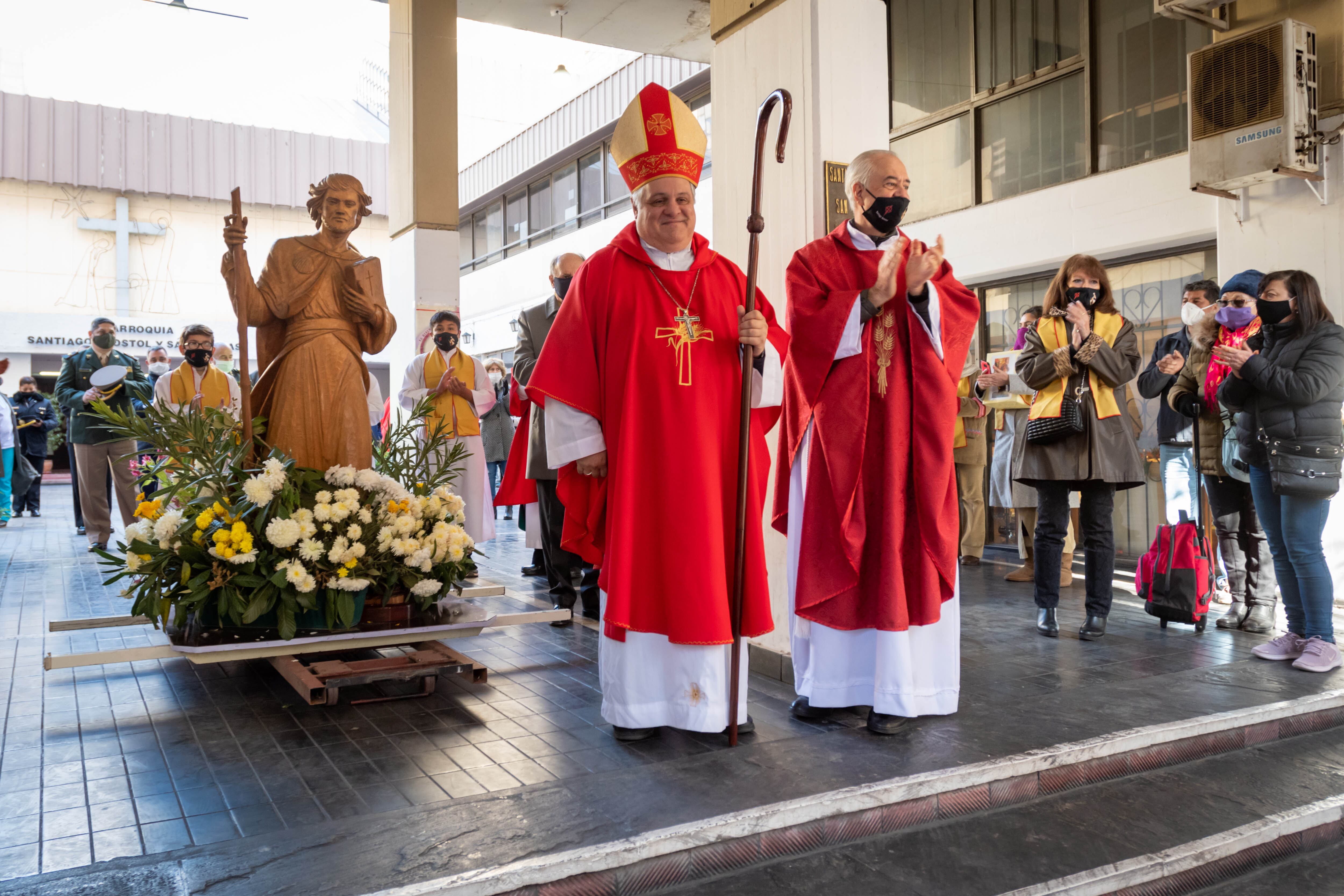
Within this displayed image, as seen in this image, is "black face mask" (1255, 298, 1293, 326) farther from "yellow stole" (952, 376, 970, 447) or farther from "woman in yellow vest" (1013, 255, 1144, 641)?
"yellow stole" (952, 376, 970, 447)

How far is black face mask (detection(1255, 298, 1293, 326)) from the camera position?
468 centimetres

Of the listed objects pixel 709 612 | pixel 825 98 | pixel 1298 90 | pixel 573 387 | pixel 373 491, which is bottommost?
pixel 709 612

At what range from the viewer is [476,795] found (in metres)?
2.96

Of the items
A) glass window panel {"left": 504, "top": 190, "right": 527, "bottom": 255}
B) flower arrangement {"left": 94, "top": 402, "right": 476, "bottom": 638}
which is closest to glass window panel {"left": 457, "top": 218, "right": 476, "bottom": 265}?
glass window panel {"left": 504, "top": 190, "right": 527, "bottom": 255}

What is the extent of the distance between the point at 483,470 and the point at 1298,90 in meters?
5.91

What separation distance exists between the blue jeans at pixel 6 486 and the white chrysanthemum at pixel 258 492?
29.3ft

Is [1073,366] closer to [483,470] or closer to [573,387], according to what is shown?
[573,387]

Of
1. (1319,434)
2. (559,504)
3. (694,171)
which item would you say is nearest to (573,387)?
(694,171)

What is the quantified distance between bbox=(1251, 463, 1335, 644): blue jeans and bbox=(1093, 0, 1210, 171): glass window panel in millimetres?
3609

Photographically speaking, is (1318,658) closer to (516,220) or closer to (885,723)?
(885,723)

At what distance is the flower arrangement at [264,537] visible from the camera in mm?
4121

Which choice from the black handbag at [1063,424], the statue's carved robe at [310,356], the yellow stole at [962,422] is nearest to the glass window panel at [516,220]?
the yellow stole at [962,422]

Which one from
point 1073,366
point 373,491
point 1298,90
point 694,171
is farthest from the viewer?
point 1298,90

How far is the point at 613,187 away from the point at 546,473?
12100 millimetres
